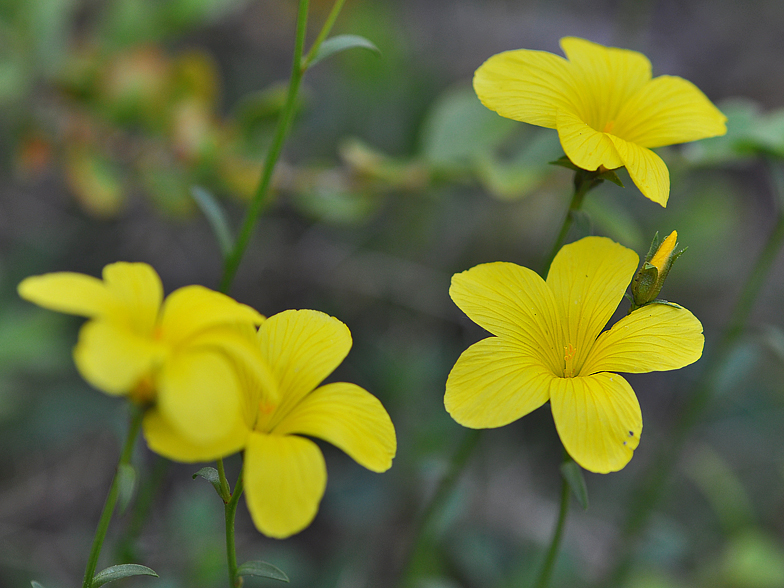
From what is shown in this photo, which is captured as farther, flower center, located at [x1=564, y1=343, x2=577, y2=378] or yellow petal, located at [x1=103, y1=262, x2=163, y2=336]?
flower center, located at [x1=564, y1=343, x2=577, y2=378]

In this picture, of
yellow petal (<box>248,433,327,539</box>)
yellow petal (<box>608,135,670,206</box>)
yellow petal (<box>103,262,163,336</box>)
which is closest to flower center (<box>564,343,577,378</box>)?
yellow petal (<box>608,135,670,206</box>)

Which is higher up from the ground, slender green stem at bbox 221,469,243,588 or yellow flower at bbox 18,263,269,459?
yellow flower at bbox 18,263,269,459

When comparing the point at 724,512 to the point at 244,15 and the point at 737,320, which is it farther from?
the point at 244,15

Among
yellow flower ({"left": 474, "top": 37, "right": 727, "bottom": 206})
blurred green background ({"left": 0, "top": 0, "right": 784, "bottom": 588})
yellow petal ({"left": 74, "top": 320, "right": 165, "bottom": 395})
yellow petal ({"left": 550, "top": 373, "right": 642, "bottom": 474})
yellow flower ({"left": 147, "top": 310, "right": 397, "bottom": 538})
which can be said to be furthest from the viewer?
blurred green background ({"left": 0, "top": 0, "right": 784, "bottom": 588})

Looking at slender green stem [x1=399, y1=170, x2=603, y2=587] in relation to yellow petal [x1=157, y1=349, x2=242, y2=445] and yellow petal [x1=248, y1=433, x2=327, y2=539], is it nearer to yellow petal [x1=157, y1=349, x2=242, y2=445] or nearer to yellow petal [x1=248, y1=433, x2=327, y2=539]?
yellow petal [x1=248, y1=433, x2=327, y2=539]

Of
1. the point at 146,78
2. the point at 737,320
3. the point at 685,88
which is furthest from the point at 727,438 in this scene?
the point at 146,78

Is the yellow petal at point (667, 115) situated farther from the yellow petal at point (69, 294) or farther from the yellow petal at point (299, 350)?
the yellow petal at point (69, 294)
